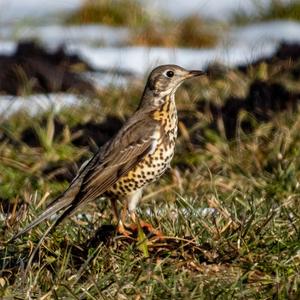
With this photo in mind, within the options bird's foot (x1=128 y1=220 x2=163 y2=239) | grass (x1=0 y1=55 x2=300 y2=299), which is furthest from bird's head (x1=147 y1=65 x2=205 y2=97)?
bird's foot (x1=128 y1=220 x2=163 y2=239)

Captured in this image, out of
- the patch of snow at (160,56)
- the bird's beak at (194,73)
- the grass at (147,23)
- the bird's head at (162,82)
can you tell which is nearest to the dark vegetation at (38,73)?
the patch of snow at (160,56)

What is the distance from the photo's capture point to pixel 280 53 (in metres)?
10.9

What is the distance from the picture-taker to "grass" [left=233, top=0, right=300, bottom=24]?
44.3 ft

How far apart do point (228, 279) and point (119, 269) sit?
0.50 metres

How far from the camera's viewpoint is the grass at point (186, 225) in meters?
5.05

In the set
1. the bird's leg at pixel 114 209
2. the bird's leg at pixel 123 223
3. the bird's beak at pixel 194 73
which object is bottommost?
the bird's leg at pixel 114 209

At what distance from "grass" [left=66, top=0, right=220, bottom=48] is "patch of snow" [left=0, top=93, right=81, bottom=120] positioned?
9.81 feet

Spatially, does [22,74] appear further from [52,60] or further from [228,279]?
[228,279]

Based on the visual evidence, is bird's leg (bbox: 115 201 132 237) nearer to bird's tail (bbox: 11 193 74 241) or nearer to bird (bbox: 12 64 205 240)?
bird (bbox: 12 64 205 240)

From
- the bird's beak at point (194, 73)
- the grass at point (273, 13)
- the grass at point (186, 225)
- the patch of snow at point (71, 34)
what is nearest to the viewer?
the grass at point (186, 225)

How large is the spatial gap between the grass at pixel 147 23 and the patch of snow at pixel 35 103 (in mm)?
2990

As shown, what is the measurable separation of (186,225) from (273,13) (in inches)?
331

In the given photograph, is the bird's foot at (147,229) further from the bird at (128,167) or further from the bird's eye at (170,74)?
the bird's eye at (170,74)

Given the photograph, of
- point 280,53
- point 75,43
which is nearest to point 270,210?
point 280,53
